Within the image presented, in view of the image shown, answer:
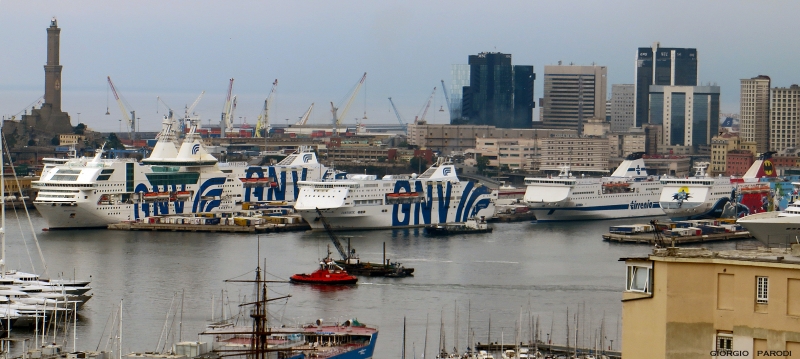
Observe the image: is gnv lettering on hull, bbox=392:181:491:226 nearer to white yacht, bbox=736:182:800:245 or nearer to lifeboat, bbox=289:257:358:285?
lifeboat, bbox=289:257:358:285

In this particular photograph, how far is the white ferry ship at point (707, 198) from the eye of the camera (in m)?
32.2

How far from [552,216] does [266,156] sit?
2071cm

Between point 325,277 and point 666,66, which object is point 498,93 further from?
point 325,277

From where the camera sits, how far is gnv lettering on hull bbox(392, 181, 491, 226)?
28062 mm

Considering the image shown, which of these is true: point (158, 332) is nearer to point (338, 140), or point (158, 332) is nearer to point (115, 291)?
point (115, 291)

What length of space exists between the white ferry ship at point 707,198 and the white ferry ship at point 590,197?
22.8 inches

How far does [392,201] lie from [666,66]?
54.7 metres

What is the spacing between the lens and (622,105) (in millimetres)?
79688

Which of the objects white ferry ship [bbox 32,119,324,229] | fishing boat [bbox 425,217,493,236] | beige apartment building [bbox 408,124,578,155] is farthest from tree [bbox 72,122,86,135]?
fishing boat [bbox 425,217,493,236]

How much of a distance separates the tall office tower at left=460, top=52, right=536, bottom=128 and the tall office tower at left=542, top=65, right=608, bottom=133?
1.34m

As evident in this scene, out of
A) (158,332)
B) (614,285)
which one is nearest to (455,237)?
(614,285)

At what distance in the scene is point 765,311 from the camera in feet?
10.6

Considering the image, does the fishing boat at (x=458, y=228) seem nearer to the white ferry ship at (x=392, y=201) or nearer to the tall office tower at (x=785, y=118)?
the white ferry ship at (x=392, y=201)

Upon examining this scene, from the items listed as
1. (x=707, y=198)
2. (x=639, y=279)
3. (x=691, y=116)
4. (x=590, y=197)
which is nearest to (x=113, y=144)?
(x=590, y=197)
